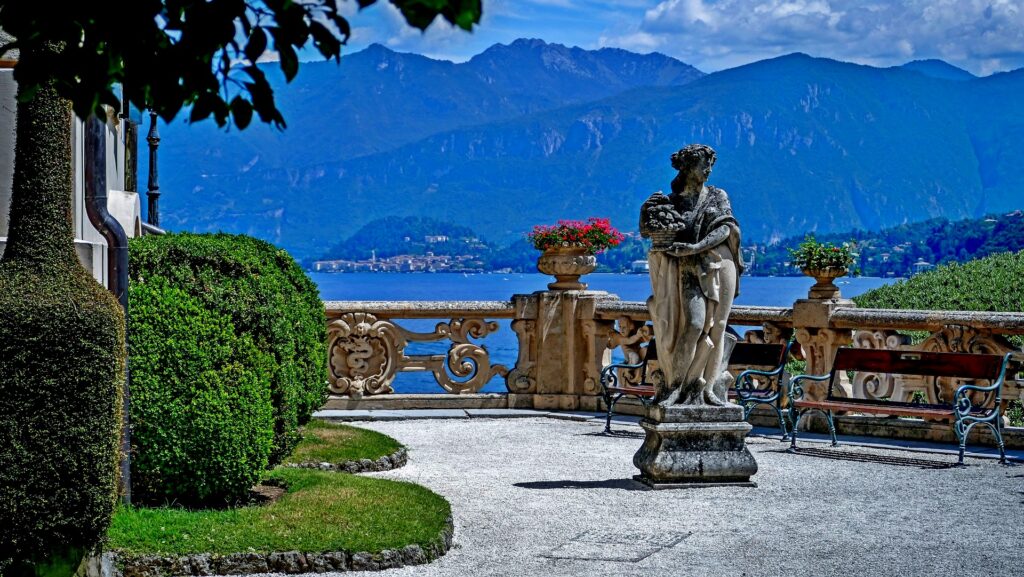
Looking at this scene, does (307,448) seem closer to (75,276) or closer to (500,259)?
(75,276)

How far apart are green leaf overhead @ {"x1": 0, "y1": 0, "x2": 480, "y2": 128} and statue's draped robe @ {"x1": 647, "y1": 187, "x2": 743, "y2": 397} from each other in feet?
19.8

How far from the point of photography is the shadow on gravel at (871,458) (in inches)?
430

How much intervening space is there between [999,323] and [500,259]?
183 m

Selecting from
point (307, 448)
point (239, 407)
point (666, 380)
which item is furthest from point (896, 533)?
point (307, 448)

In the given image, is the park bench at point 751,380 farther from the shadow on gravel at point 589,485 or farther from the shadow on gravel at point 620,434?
the shadow on gravel at point 589,485

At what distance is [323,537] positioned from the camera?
23.8ft

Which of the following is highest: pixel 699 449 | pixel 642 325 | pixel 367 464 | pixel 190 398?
pixel 642 325

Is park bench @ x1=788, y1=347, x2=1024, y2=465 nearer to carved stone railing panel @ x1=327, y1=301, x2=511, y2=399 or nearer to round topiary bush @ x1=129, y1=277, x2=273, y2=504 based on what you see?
carved stone railing panel @ x1=327, y1=301, x2=511, y2=399

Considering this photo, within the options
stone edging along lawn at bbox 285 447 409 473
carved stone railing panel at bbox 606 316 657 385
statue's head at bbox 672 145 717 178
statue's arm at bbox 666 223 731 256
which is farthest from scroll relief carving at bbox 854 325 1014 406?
stone edging along lawn at bbox 285 447 409 473

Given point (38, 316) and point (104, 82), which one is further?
point (38, 316)

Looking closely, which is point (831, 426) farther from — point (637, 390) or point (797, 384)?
point (637, 390)

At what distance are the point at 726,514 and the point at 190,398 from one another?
11.5 ft

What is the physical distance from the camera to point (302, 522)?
24.8ft

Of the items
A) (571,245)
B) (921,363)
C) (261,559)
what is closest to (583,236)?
(571,245)
